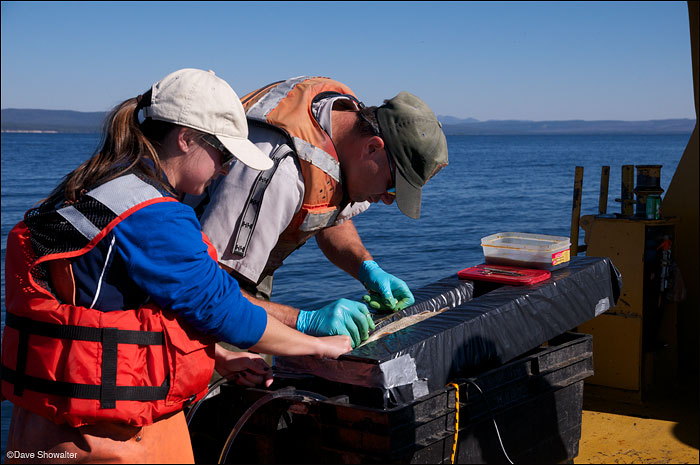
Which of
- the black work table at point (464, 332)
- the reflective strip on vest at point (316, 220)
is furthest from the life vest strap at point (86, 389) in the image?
the reflective strip on vest at point (316, 220)

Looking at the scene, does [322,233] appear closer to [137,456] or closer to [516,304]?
[516,304]

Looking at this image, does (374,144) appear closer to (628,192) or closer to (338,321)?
(338,321)

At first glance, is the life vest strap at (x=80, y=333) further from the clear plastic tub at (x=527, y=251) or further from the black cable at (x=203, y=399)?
the clear plastic tub at (x=527, y=251)

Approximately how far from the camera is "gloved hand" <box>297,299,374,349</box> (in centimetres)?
277

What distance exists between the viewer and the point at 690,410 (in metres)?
4.62

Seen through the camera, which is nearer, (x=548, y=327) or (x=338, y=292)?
(x=548, y=327)

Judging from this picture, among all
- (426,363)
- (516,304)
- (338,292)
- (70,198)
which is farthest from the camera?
(338,292)

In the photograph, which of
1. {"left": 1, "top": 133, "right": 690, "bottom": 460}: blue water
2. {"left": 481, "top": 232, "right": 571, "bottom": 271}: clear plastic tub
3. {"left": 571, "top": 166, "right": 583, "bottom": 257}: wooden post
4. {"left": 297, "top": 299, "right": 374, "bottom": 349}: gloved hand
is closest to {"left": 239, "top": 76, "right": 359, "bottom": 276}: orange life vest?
{"left": 297, "top": 299, "right": 374, "bottom": 349}: gloved hand

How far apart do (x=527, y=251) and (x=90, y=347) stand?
7.97 ft

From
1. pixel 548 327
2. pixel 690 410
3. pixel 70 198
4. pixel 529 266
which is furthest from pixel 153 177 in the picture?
pixel 690 410

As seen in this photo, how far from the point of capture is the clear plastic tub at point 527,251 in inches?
139

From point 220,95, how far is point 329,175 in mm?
988

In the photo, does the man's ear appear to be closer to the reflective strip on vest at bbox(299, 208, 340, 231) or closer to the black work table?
the reflective strip on vest at bbox(299, 208, 340, 231)

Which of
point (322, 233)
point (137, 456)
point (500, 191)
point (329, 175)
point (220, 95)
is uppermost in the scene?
point (220, 95)
